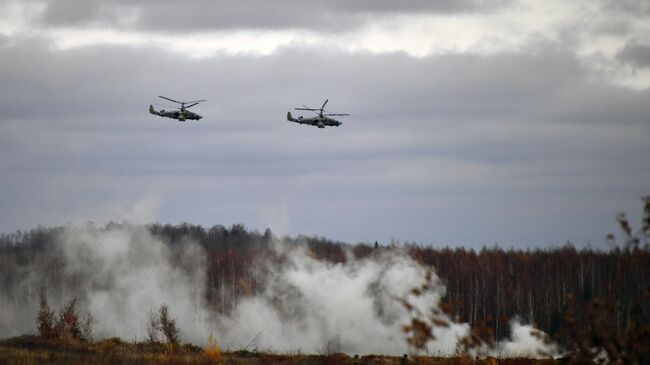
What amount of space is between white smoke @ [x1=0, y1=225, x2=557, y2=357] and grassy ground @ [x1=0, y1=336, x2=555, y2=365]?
39.1 meters

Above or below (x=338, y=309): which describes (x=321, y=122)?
above

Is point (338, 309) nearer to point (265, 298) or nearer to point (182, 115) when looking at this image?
point (265, 298)

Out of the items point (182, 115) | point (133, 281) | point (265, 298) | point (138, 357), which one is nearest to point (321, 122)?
point (182, 115)

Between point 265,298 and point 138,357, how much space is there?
86.3m

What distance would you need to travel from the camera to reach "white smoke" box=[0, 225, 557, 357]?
103 m

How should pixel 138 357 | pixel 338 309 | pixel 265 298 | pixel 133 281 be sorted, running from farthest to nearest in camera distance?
pixel 133 281, pixel 265 298, pixel 338 309, pixel 138 357

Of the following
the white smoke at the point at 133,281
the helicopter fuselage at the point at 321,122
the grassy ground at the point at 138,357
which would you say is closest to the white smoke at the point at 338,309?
the white smoke at the point at 133,281

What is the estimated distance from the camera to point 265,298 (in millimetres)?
125938

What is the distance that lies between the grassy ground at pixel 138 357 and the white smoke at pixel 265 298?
39.1m

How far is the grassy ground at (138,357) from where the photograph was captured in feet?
125

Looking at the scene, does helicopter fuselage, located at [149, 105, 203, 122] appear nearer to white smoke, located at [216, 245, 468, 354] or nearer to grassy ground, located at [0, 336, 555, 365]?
grassy ground, located at [0, 336, 555, 365]

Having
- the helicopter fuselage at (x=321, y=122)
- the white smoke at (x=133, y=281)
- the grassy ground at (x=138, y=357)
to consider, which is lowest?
the grassy ground at (x=138, y=357)

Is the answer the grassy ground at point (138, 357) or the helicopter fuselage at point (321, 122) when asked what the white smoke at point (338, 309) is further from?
the grassy ground at point (138, 357)

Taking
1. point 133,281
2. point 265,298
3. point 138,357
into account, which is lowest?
point 138,357
